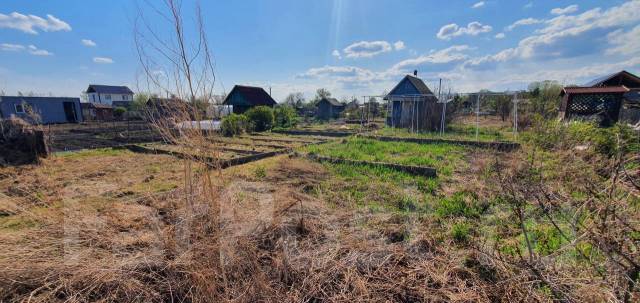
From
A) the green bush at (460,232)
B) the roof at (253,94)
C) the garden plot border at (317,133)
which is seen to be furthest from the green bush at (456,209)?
the roof at (253,94)

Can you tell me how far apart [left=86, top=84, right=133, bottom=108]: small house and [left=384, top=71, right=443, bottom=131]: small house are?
53135mm

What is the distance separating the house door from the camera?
24562 millimetres

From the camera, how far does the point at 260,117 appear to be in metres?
17.2

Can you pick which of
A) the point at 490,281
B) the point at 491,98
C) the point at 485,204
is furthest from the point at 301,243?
the point at 491,98

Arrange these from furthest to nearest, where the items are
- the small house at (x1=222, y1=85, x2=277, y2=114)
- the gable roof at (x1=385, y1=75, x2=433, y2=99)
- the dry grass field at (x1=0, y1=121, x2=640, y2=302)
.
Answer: the small house at (x1=222, y1=85, x2=277, y2=114) → the gable roof at (x1=385, y1=75, x2=433, y2=99) → the dry grass field at (x1=0, y1=121, x2=640, y2=302)

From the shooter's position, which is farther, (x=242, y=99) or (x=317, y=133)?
(x=242, y=99)

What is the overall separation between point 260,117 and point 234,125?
8.87ft

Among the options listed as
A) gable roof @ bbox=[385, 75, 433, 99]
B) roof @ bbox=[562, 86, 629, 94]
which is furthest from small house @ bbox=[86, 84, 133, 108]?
roof @ bbox=[562, 86, 629, 94]

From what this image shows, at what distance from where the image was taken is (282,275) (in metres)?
2.49

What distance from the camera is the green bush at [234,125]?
14.4 meters

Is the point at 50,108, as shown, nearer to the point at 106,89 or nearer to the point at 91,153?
the point at 91,153

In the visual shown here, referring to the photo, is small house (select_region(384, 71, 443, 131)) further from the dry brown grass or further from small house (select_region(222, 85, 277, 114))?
small house (select_region(222, 85, 277, 114))

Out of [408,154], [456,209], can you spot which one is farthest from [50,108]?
[456,209]

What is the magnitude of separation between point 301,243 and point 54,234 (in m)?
2.59
